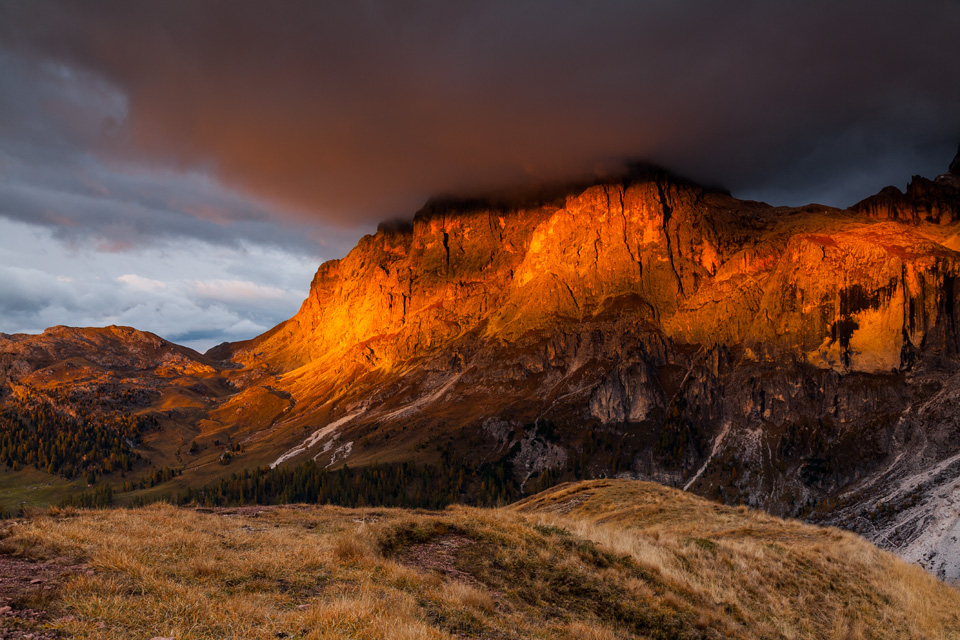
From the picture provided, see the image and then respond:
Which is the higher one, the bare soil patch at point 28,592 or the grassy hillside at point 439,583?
the bare soil patch at point 28,592

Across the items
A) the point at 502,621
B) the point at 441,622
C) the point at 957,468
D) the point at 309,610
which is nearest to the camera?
the point at 309,610

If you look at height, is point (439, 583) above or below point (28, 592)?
below

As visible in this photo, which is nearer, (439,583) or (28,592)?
(28,592)

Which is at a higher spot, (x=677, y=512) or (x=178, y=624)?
(x=178, y=624)

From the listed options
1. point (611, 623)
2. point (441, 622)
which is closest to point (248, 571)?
point (441, 622)

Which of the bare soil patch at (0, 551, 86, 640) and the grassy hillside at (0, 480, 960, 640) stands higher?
the bare soil patch at (0, 551, 86, 640)

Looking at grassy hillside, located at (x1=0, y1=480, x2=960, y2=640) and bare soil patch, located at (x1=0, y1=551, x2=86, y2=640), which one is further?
grassy hillside, located at (x1=0, y1=480, x2=960, y2=640)

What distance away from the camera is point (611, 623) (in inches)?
562

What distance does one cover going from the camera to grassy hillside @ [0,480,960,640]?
10383 mm

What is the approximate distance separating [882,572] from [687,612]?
48.9 ft

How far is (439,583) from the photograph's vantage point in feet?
46.8

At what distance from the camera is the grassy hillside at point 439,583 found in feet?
34.1

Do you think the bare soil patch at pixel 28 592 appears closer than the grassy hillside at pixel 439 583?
Yes

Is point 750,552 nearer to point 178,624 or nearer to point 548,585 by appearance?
point 548,585
